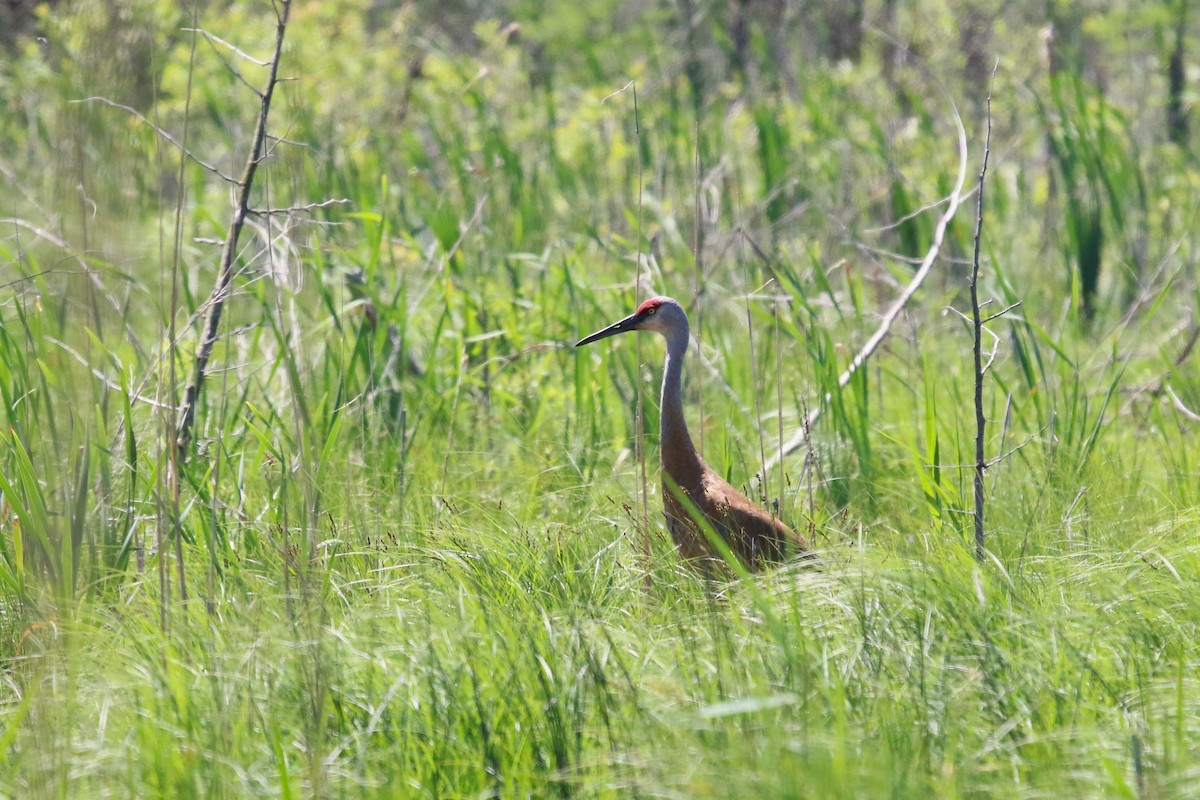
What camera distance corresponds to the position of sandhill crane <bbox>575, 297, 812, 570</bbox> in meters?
3.35

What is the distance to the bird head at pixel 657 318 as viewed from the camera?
12.5ft

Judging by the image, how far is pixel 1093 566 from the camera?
299 centimetres

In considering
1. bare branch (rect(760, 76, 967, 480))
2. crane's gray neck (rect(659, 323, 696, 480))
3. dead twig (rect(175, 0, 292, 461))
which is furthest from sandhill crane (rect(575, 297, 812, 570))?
dead twig (rect(175, 0, 292, 461))

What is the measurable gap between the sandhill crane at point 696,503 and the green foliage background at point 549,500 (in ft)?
0.38

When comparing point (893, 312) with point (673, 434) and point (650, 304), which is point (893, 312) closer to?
point (650, 304)

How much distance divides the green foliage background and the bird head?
0.19m

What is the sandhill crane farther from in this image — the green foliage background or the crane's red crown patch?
the green foliage background

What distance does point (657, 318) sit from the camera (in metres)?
3.83

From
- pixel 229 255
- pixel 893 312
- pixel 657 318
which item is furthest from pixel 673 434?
pixel 229 255

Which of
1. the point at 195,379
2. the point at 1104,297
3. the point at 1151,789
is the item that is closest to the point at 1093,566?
the point at 1151,789

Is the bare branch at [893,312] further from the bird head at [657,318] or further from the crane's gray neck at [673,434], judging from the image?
the bird head at [657,318]

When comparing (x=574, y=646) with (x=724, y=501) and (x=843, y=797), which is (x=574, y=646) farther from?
(x=724, y=501)

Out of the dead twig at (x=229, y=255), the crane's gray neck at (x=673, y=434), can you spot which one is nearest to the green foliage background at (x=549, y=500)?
the dead twig at (x=229, y=255)

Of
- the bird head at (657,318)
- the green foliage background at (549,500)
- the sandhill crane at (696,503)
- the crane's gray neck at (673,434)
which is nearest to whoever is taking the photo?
the green foliage background at (549,500)
